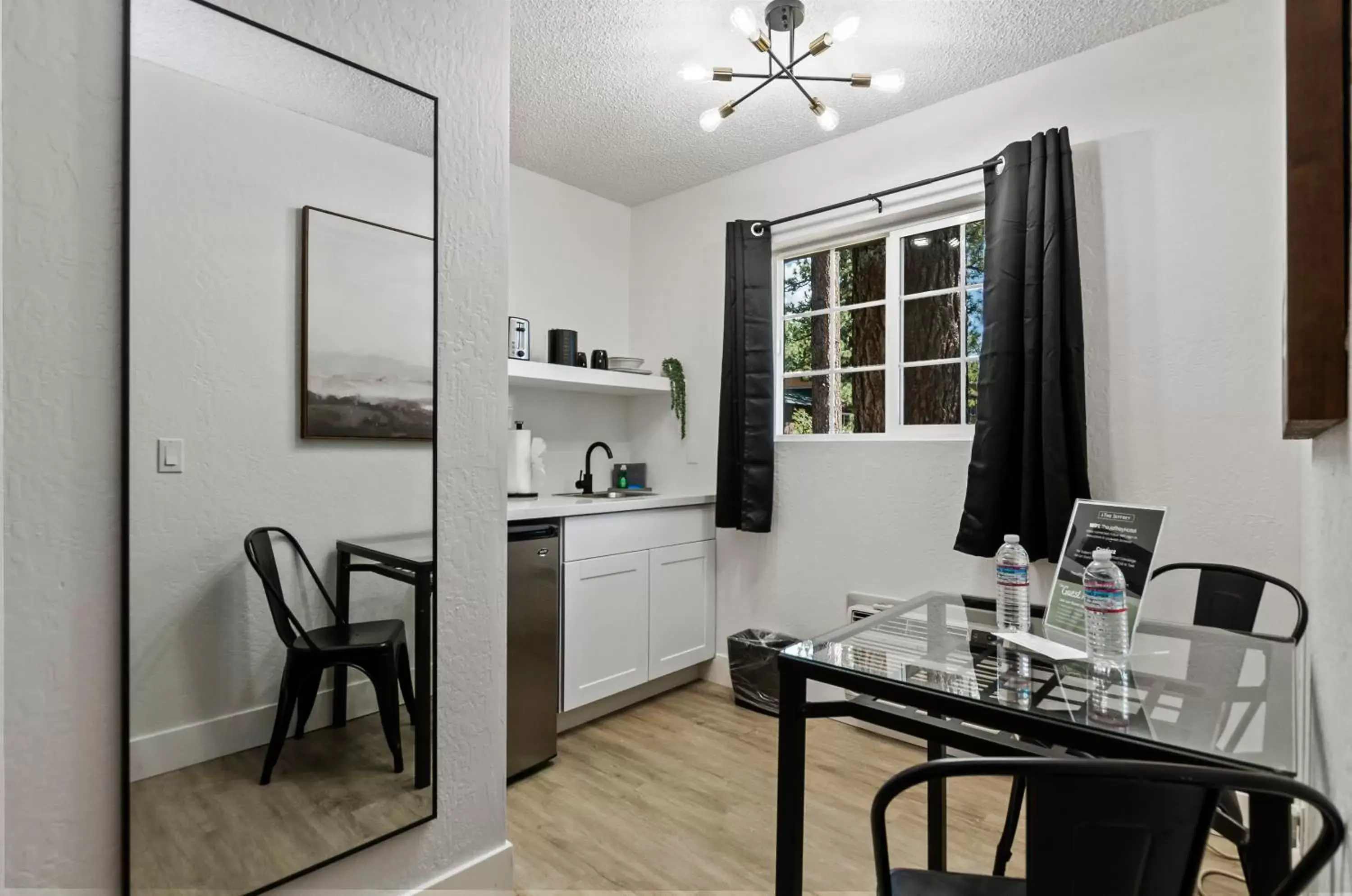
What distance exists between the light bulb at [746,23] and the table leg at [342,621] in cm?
176

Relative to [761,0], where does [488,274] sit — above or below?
below

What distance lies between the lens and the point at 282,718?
56.8 inches

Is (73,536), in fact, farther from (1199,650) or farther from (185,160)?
(1199,650)

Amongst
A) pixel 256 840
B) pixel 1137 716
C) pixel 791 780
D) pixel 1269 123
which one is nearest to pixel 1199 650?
pixel 1137 716

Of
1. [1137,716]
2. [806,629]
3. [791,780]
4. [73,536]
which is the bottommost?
[806,629]

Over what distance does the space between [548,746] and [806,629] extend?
1.27 meters

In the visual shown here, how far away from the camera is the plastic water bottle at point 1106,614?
1.20 meters

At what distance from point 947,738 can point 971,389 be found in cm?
191

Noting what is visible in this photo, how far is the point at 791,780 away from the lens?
125 cm

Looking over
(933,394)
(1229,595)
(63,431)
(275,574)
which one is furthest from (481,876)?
(933,394)

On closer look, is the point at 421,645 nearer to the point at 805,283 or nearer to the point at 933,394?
the point at 933,394

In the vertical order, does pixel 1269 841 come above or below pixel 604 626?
above

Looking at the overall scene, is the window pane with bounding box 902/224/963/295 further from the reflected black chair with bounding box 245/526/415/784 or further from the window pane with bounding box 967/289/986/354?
the reflected black chair with bounding box 245/526/415/784

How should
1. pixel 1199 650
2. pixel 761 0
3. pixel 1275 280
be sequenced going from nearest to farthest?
pixel 1199 650 → pixel 1275 280 → pixel 761 0
